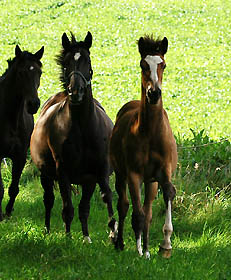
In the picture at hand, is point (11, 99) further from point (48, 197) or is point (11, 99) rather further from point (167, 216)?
point (167, 216)

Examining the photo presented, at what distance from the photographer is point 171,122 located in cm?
2219

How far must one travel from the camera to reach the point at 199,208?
1029 cm

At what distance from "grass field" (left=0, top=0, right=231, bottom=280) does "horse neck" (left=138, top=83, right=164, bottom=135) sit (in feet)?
4.92

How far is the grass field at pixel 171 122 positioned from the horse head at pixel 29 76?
1.02ft

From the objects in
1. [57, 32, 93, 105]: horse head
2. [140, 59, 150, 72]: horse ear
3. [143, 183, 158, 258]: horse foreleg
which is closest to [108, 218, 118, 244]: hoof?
[143, 183, 158, 258]: horse foreleg

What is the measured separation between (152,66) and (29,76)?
3.15 m

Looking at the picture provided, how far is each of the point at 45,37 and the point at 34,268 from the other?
30.6m

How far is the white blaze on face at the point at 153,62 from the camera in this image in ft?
23.4

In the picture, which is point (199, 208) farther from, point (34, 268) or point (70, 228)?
point (34, 268)

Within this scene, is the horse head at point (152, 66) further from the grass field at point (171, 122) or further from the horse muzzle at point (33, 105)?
the horse muzzle at point (33, 105)

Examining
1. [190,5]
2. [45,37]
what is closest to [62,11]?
[45,37]

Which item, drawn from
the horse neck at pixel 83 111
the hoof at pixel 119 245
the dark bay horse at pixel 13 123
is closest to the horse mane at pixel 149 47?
the horse neck at pixel 83 111

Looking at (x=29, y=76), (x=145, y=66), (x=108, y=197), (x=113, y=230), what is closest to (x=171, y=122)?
(x=29, y=76)

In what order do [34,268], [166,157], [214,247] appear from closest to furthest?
[34,268]
[166,157]
[214,247]
